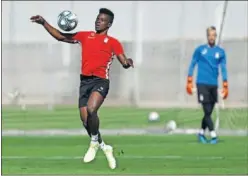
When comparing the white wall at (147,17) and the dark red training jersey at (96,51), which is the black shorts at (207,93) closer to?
the dark red training jersey at (96,51)

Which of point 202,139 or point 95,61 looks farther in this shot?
point 202,139

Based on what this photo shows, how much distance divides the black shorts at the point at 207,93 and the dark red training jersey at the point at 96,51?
17.0 ft

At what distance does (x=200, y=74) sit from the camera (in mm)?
16781

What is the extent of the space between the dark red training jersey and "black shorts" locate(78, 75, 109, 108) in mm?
64

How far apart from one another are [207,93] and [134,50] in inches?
396

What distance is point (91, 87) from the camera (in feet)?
38.5

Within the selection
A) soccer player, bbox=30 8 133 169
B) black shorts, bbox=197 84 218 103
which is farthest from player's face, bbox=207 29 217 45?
soccer player, bbox=30 8 133 169

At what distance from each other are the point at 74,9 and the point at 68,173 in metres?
16.0

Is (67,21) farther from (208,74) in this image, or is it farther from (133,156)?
(208,74)

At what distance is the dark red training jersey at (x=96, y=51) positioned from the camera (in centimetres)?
1169

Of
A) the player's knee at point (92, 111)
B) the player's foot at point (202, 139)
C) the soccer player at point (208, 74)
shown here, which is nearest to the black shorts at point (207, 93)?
the soccer player at point (208, 74)

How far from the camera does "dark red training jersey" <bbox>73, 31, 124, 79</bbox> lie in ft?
38.3

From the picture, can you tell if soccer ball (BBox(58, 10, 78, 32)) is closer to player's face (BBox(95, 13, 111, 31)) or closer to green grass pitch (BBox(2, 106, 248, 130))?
player's face (BBox(95, 13, 111, 31))

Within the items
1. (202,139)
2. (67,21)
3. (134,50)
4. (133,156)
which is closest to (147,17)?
(134,50)
